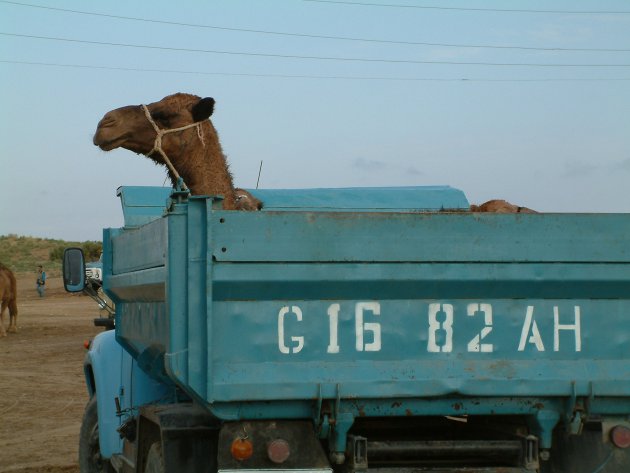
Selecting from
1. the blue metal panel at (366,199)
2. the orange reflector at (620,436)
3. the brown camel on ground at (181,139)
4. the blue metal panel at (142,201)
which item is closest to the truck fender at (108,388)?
the blue metal panel at (142,201)

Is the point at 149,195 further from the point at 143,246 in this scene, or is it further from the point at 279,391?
the point at 279,391

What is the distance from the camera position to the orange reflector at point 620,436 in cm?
515

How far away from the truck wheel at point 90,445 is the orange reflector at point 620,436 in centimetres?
436

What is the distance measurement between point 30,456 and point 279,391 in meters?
6.65

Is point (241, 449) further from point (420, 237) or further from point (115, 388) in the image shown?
point (115, 388)

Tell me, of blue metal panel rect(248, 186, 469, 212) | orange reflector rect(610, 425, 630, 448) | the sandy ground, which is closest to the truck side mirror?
blue metal panel rect(248, 186, 469, 212)

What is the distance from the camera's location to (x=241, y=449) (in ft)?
15.9

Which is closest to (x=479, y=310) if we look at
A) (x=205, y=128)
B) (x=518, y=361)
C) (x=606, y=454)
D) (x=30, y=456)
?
(x=518, y=361)

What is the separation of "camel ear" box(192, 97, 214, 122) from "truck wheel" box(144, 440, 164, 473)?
439 centimetres

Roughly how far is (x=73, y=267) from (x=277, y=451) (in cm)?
351

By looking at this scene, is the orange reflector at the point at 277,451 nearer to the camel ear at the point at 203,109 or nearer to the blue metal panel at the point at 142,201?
the blue metal panel at the point at 142,201

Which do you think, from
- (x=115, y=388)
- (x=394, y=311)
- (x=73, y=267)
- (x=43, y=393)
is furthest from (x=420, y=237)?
(x=43, y=393)

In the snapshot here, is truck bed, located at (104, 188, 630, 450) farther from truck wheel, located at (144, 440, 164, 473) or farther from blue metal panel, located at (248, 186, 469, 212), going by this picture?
blue metal panel, located at (248, 186, 469, 212)

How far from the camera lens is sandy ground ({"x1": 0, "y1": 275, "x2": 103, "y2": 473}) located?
10.8m
